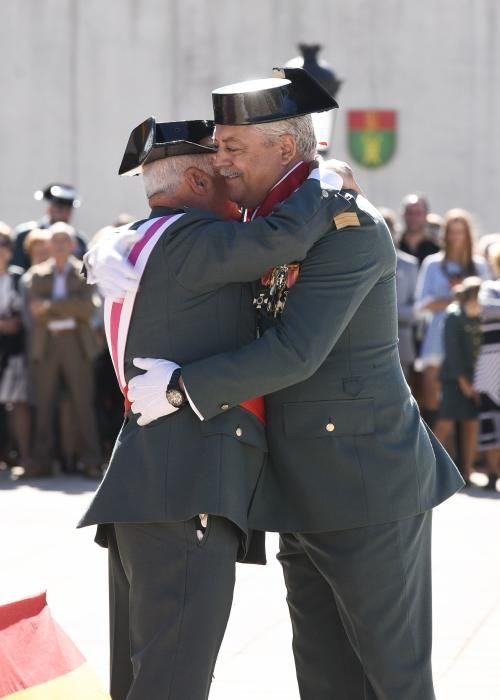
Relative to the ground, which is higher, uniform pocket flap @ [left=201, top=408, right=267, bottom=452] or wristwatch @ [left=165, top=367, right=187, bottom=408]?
wristwatch @ [left=165, top=367, right=187, bottom=408]

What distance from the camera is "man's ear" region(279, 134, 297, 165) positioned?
3.65m

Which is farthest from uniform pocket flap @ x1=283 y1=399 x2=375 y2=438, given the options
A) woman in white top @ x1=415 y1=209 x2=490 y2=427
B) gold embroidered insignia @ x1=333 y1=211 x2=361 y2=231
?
woman in white top @ x1=415 y1=209 x2=490 y2=427

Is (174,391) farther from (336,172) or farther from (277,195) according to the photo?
(336,172)

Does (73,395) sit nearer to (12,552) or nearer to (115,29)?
(12,552)

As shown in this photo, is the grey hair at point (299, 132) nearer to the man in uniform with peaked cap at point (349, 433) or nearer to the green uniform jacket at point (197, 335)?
the man in uniform with peaked cap at point (349, 433)

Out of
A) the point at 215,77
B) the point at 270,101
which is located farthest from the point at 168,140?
the point at 215,77

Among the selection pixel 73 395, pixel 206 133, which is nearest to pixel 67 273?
pixel 73 395

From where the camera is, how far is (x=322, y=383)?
12.0 feet

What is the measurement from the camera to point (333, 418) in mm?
3650

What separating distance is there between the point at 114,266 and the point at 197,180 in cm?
30

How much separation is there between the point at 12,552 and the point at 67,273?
11.0 ft

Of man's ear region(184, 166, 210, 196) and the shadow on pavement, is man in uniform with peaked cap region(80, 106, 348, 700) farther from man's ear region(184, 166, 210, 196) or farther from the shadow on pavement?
the shadow on pavement

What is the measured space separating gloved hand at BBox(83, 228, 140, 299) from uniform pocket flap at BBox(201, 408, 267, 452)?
0.36 m

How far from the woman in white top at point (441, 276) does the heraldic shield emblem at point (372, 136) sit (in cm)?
725
